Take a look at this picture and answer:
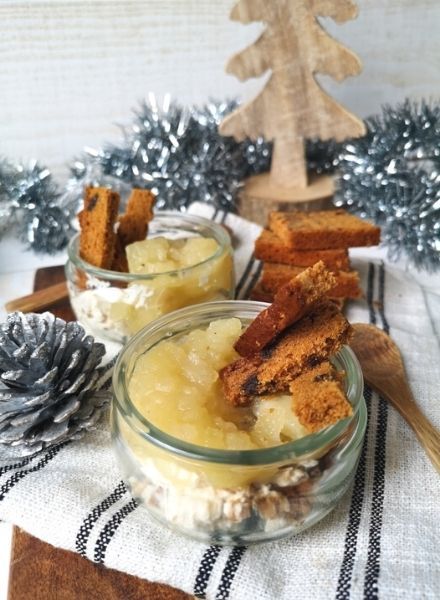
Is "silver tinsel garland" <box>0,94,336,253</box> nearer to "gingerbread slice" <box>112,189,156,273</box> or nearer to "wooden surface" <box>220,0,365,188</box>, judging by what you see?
"wooden surface" <box>220,0,365,188</box>

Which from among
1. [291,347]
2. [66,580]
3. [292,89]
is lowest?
[66,580]

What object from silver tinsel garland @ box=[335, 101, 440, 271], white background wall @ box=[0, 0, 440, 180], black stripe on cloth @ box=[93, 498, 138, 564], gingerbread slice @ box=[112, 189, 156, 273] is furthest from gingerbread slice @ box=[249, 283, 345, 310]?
white background wall @ box=[0, 0, 440, 180]

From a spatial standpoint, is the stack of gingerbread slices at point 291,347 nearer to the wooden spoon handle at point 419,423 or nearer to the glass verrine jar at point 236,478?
the glass verrine jar at point 236,478

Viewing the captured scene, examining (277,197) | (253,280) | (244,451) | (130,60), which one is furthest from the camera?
(130,60)

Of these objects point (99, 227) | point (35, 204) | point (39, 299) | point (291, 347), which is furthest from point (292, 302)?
point (35, 204)

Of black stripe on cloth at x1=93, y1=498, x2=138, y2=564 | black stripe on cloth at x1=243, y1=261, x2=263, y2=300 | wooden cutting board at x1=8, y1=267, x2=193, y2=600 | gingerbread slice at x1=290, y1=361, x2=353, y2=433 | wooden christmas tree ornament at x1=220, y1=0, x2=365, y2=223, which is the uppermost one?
wooden christmas tree ornament at x1=220, y1=0, x2=365, y2=223

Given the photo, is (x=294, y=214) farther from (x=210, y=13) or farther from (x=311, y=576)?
(x=311, y=576)

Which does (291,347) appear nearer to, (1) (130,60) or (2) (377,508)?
(2) (377,508)
